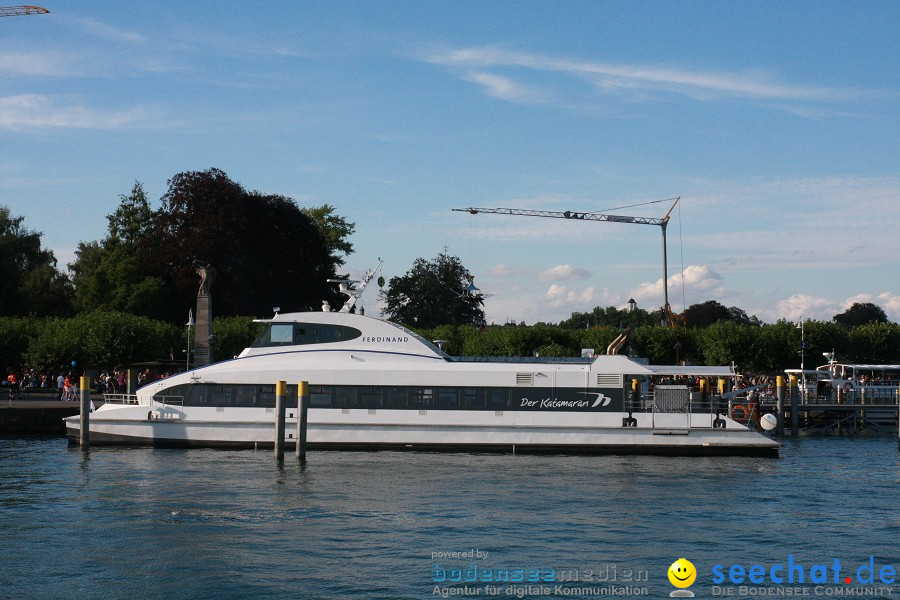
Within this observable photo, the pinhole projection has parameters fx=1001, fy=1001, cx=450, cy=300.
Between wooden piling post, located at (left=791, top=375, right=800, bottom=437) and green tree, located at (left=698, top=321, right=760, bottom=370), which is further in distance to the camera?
green tree, located at (left=698, top=321, right=760, bottom=370)

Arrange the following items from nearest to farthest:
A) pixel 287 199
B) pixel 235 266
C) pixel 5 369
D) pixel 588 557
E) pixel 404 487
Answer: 1. pixel 588 557
2. pixel 404 487
3. pixel 5 369
4. pixel 235 266
5. pixel 287 199

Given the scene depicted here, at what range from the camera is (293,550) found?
1773 centimetres

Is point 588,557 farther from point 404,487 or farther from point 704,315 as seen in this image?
point 704,315

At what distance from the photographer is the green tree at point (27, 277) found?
226 feet

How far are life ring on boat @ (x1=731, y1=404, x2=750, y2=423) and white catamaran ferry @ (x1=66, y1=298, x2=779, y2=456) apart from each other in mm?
1672

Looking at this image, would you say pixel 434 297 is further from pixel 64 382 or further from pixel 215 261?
pixel 64 382

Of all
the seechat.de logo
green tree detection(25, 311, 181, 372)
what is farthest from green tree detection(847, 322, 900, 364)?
the seechat.de logo

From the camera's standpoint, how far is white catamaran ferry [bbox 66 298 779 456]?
1153 inches

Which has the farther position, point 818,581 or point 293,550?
point 293,550

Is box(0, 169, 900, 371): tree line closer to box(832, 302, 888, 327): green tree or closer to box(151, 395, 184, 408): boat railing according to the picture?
box(151, 395, 184, 408): boat railing

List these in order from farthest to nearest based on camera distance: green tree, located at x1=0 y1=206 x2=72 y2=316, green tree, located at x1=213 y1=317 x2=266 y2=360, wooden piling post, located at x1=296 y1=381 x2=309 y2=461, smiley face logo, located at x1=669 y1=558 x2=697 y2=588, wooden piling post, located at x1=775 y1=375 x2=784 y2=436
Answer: green tree, located at x1=0 y1=206 x2=72 y2=316 → green tree, located at x1=213 y1=317 x2=266 y2=360 → wooden piling post, located at x1=775 y1=375 x2=784 y2=436 → wooden piling post, located at x1=296 y1=381 x2=309 y2=461 → smiley face logo, located at x1=669 y1=558 x2=697 y2=588

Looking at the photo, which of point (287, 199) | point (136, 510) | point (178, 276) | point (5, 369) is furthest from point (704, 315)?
point (136, 510)

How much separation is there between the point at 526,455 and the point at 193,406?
33.1 ft

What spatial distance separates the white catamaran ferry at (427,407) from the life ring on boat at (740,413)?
5.49ft
